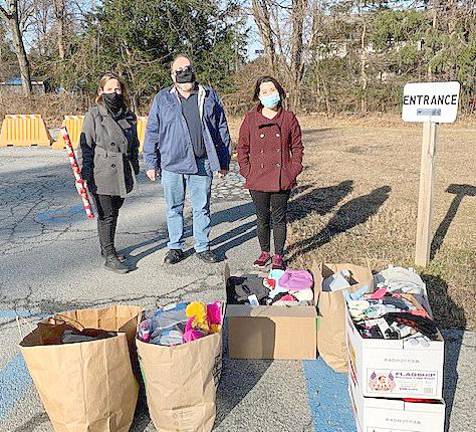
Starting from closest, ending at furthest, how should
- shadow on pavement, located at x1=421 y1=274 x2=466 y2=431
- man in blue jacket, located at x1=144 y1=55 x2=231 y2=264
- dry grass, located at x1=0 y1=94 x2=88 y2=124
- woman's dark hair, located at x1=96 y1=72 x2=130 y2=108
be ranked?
shadow on pavement, located at x1=421 y1=274 x2=466 y2=431, woman's dark hair, located at x1=96 y1=72 x2=130 y2=108, man in blue jacket, located at x1=144 y1=55 x2=231 y2=264, dry grass, located at x1=0 y1=94 x2=88 y2=124

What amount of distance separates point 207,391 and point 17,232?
14.6 ft

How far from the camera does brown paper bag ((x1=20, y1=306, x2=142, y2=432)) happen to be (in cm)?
227

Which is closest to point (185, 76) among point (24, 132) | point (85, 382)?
point (85, 382)

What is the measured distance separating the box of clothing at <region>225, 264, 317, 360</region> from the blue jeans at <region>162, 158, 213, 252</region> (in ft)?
5.03

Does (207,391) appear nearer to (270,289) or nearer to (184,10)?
(270,289)

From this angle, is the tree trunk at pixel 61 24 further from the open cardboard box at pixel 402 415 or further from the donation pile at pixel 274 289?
the open cardboard box at pixel 402 415

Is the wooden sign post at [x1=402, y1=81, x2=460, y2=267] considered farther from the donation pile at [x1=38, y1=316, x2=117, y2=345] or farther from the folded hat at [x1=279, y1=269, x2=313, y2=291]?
the donation pile at [x1=38, y1=316, x2=117, y2=345]

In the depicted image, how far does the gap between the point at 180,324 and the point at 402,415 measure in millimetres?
1172

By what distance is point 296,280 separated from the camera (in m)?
3.42

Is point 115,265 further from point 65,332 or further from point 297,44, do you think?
point 297,44

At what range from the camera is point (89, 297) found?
4.20 meters

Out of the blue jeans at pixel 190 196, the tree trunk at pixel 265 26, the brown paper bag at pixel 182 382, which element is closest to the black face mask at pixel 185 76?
the blue jeans at pixel 190 196

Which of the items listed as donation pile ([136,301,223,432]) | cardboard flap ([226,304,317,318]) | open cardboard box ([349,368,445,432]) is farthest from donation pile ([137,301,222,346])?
open cardboard box ([349,368,445,432])

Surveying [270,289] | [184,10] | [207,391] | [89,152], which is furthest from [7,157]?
[184,10]
